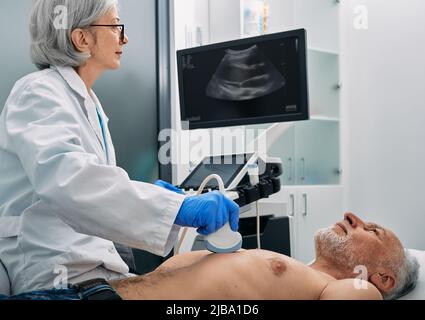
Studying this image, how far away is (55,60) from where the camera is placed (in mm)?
1440

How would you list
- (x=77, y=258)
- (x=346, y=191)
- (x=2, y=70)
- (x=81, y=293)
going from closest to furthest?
(x=81, y=293)
(x=77, y=258)
(x=2, y=70)
(x=346, y=191)

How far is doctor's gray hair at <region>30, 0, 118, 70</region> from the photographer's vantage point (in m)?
1.43

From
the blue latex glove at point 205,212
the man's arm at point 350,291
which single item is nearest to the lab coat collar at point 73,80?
the blue latex glove at point 205,212

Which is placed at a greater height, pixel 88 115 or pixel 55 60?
pixel 55 60

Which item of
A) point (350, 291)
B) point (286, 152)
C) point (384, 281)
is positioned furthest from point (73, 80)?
point (286, 152)

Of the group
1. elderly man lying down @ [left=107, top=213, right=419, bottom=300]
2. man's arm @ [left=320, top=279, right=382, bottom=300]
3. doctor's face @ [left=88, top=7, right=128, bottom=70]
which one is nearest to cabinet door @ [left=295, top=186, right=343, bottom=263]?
elderly man lying down @ [left=107, top=213, right=419, bottom=300]

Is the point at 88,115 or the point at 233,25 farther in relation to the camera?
the point at 233,25

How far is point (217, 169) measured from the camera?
6.23 feet

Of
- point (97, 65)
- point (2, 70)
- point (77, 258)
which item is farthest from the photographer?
point (2, 70)

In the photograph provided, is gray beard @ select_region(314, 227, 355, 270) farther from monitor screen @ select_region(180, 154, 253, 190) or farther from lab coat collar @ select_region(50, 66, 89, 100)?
lab coat collar @ select_region(50, 66, 89, 100)

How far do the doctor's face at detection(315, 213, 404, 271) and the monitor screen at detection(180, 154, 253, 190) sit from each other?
0.38 metres

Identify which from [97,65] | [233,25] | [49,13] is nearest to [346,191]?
[233,25]

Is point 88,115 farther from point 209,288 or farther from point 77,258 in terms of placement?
point 209,288

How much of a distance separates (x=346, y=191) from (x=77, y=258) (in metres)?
2.18
